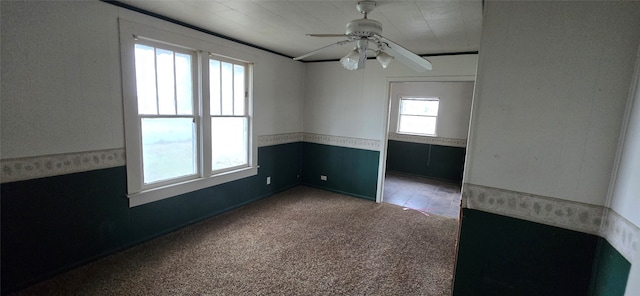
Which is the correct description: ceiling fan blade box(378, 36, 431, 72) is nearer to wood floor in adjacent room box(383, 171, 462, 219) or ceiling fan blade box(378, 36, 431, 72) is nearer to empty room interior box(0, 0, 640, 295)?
empty room interior box(0, 0, 640, 295)

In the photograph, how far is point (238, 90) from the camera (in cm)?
381

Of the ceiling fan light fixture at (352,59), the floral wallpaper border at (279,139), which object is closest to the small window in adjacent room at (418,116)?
the floral wallpaper border at (279,139)

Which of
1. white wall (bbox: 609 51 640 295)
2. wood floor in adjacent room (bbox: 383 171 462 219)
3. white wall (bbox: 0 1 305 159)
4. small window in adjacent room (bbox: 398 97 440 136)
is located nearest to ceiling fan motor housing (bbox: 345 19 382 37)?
white wall (bbox: 609 51 640 295)

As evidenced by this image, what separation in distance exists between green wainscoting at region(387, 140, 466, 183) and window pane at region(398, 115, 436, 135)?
318 mm

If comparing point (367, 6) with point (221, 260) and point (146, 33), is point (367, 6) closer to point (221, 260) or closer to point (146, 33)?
point (146, 33)

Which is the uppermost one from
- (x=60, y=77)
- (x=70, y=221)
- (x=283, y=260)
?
(x=60, y=77)

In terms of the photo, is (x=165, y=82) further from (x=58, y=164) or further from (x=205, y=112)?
(x=58, y=164)

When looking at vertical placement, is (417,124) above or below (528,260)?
above

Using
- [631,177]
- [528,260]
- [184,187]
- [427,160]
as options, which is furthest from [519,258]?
[427,160]

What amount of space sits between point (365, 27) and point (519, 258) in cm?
182

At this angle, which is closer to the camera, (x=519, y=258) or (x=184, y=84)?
(x=519, y=258)

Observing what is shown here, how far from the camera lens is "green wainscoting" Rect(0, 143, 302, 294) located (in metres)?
2.01

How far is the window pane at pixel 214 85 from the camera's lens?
336 cm

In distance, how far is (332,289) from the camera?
7.34ft
